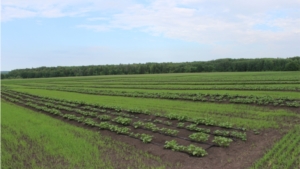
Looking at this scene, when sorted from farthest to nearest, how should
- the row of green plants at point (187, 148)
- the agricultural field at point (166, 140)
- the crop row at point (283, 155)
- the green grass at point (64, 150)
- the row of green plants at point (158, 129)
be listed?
the row of green plants at point (158, 129) < the row of green plants at point (187, 148) < the green grass at point (64, 150) < the agricultural field at point (166, 140) < the crop row at point (283, 155)

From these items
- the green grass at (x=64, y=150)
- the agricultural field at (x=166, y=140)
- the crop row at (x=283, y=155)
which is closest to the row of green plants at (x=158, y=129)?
the agricultural field at (x=166, y=140)

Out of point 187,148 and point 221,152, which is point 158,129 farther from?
point 221,152

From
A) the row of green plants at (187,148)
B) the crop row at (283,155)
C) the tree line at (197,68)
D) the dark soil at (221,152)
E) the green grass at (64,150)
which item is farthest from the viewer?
the tree line at (197,68)

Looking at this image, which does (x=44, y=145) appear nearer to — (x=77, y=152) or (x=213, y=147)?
(x=77, y=152)

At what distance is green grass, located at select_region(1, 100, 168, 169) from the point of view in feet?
26.6

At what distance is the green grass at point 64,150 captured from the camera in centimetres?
810

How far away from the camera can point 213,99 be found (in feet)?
62.4

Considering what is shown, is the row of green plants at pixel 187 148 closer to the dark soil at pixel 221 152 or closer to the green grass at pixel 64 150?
the dark soil at pixel 221 152

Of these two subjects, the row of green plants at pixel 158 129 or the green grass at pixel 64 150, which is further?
the row of green plants at pixel 158 129

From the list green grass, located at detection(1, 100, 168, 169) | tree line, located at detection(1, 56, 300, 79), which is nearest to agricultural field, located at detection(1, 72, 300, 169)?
green grass, located at detection(1, 100, 168, 169)

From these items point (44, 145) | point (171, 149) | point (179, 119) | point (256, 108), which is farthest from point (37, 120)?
point (256, 108)

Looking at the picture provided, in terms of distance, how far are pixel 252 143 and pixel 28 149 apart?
8671mm

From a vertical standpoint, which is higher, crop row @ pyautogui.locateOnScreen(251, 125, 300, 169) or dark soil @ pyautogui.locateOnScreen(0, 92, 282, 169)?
crop row @ pyautogui.locateOnScreen(251, 125, 300, 169)

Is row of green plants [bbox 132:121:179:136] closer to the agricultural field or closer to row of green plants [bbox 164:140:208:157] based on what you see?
the agricultural field
